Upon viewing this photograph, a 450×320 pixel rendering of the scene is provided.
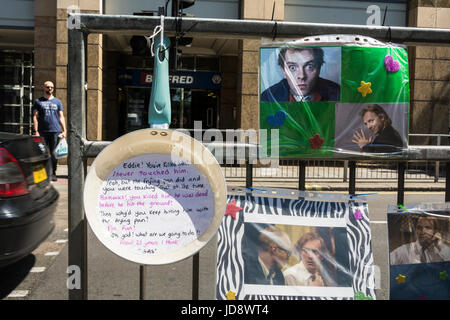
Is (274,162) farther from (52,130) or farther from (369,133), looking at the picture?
(52,130)

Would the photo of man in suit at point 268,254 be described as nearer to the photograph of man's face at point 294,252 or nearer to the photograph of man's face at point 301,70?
the photograph of man's face at point 294,252

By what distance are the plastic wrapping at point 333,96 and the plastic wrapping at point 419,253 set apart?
0.33 meters

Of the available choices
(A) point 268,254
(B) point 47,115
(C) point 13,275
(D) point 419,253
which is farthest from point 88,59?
(D) point 419,253

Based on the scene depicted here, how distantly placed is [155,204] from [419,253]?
3.83 feet

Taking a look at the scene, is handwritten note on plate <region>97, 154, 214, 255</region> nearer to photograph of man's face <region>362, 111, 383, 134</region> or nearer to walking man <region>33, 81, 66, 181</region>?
photograph of man's face <region>362, 111, 383, 134</region>

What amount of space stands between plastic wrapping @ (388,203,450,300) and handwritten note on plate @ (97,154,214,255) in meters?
0.85

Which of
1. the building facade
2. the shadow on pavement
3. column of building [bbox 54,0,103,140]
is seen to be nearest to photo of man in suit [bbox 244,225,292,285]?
A: the shadow on pavement

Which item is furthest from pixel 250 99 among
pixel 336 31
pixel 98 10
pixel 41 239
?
pixel 336 31

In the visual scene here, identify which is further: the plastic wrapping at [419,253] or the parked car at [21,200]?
the parked car at [21,200]

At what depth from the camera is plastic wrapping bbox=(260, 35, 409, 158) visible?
1.80 metres

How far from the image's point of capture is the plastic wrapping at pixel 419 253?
192 cm

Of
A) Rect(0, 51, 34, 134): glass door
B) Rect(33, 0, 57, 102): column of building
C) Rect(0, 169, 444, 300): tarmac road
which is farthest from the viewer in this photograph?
Rect(0, 51, 34, 134): glass door

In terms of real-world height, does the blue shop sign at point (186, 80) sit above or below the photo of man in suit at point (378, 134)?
above

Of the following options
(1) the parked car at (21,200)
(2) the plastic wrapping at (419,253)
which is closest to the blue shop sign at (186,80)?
(1) the parked car at (21,200)
